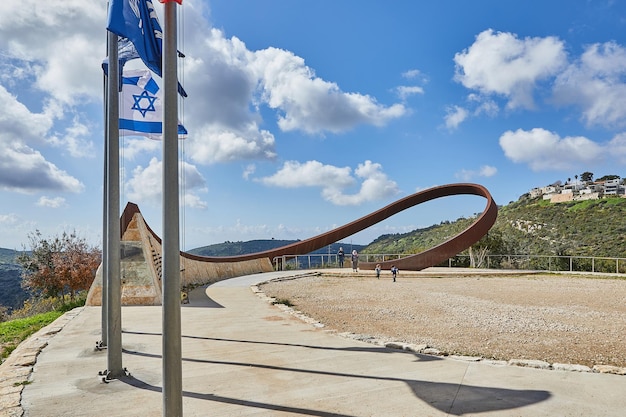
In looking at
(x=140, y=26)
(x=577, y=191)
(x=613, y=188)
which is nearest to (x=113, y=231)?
(x=140, y=26)

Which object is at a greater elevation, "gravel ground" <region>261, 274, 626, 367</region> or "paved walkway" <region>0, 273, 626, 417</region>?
"paved walkway" <region>0, 273, 626, 417</region>

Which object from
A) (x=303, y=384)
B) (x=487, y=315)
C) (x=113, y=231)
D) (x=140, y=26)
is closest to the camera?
(x=303, y=384)

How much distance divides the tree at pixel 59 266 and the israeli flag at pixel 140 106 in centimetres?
998

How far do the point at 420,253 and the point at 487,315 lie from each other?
42.1 ft

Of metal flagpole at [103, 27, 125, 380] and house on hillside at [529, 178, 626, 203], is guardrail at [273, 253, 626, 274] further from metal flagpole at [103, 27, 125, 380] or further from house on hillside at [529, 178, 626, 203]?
house on hillside at [529, 178, 626, 203]

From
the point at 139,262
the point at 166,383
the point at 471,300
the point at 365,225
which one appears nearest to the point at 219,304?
the point at 139,262

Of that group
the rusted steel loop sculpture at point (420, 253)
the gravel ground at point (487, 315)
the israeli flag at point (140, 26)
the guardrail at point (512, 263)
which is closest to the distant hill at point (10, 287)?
the rusted steel loop sculpture at point (420, 253)

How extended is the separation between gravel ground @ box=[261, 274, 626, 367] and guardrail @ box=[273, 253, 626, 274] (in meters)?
7.66

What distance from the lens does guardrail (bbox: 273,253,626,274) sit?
23.8 m

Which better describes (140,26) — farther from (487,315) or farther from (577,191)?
(577,191)

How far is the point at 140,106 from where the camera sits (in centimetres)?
648

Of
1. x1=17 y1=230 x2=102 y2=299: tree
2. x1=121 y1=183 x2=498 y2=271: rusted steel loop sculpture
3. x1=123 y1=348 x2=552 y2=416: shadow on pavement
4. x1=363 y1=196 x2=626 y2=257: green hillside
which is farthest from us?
x1=363 y1=196 x2=626 y2=257: green hillside

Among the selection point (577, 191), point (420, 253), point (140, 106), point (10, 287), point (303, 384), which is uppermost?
point (577, 191)

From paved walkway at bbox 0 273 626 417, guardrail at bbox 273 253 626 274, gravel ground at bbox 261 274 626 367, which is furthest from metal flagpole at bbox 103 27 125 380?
guardrail at bbox 273 253 626 274
